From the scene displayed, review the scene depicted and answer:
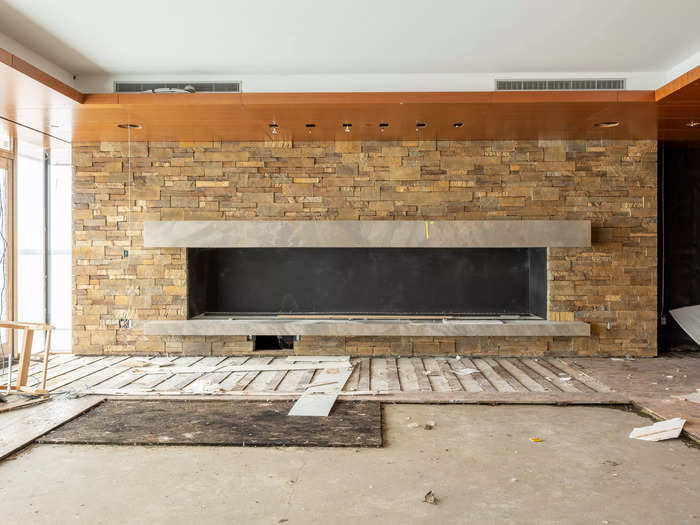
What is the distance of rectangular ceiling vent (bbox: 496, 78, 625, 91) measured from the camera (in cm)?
472

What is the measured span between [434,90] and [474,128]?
795mm

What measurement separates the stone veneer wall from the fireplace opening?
0.21 m

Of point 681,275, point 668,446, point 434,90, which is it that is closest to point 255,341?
point 434,90

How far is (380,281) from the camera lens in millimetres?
6199

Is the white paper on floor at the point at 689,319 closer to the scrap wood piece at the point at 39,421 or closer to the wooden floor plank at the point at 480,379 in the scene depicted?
the wooden floor plank at the point at 480,379

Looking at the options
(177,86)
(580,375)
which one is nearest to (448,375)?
(580,375)

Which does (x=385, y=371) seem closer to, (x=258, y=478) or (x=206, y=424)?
(x=206, y=424)

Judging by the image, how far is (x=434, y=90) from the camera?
187 inches

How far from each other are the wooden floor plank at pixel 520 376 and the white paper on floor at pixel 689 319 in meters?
2.04

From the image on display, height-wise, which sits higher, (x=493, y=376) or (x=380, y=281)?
(x=380, y=281)

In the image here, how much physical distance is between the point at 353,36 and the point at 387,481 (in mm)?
3018

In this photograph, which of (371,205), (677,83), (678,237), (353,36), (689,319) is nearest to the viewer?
(353,36)

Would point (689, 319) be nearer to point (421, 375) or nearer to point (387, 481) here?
point (421, 375)

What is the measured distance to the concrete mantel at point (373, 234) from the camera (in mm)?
5512
